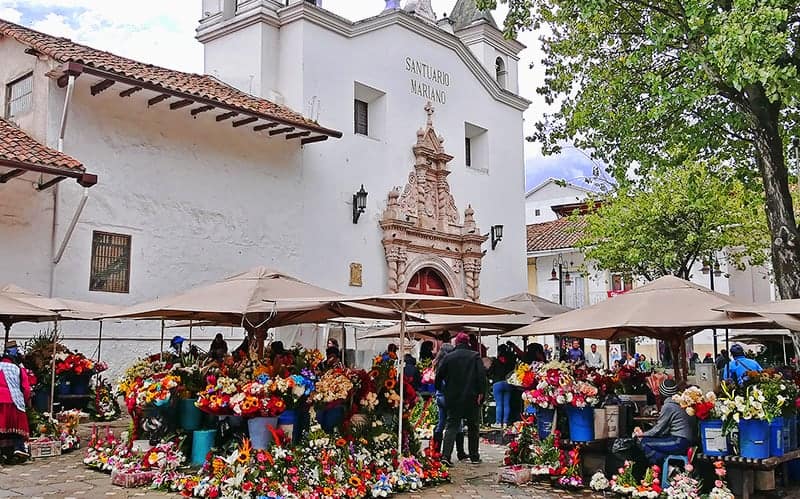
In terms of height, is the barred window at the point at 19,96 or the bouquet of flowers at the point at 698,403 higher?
the barred window at the point at 19,96

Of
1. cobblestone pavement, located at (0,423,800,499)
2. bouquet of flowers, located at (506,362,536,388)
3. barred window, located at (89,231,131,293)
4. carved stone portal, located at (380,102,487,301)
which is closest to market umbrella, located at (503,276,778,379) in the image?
bouquet of flowers, located at (506,362,536,388)

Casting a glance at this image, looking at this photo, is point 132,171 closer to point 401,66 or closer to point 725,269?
point 401,66

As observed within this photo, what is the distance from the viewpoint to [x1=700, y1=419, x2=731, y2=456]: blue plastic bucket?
8281 mm

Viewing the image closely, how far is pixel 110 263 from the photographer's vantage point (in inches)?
580

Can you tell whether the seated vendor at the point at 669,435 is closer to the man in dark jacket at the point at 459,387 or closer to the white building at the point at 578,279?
the man in dark jacket at the point at 459,387

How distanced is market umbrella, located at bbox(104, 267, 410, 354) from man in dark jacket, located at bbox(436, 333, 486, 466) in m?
0.99

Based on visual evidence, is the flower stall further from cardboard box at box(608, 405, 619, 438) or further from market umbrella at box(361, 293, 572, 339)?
market umbrella at box(361, 293, 572, 339)

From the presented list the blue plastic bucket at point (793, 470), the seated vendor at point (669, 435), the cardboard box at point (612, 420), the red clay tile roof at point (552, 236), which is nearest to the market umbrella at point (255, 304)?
the cardboard box at point (612, 420)

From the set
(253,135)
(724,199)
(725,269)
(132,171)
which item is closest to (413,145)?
(253,135)

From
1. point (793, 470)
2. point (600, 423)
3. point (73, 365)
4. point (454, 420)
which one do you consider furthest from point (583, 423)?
point (73, 365)

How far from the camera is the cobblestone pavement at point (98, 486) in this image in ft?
27.9

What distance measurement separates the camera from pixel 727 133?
47.3 feet

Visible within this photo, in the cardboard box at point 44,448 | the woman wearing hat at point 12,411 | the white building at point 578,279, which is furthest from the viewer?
the white building at point 578,279

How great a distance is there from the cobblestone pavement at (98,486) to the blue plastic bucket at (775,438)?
73cm
